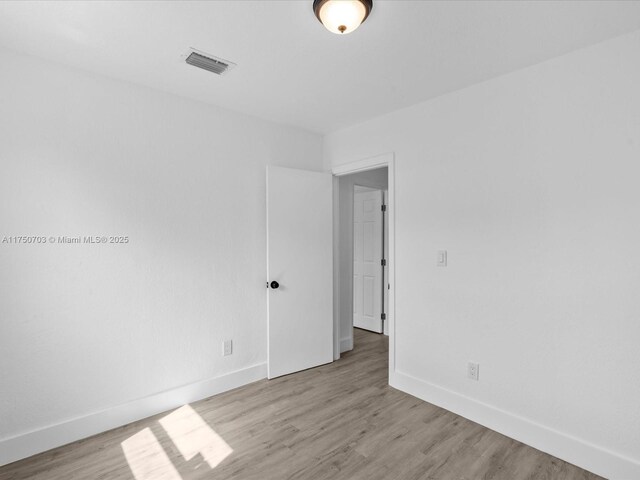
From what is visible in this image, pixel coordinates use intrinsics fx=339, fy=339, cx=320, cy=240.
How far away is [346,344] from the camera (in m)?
4.21

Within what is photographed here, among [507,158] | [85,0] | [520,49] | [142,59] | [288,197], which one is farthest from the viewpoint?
[288,197]

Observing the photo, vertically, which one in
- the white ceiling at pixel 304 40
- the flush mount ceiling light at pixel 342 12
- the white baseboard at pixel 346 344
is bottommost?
the white baseboard at pixel 346 344

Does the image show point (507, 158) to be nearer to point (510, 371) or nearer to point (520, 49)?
point (520, 49)

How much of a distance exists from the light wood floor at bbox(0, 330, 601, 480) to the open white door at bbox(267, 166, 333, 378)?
0.59 meters

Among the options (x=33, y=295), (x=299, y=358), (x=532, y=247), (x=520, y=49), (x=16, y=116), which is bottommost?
(x=299, y=358)

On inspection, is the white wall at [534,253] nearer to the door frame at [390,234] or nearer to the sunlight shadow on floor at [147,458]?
the door frame at [390,234]

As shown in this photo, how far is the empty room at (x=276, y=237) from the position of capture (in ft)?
6.40

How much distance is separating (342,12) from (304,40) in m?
0.44

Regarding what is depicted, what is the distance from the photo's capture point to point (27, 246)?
2.19 metres

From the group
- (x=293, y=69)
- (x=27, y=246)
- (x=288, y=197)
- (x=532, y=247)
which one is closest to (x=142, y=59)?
(x=293, y=69)

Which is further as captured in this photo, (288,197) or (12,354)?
(288,197)

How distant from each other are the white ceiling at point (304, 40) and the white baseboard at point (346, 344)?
283cm

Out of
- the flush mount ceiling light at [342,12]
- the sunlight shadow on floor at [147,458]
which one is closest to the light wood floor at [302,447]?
the sunlight shadow on floor at [147,458]

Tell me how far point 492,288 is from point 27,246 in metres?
3.19
